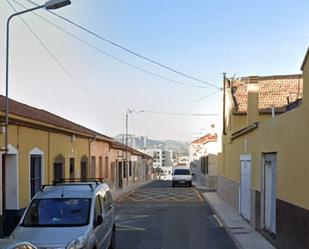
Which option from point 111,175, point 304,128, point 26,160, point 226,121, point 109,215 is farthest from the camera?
point 111,175

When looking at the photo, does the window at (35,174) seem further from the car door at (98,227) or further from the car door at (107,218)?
the car door at (98,227)

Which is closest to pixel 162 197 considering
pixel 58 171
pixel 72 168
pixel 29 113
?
pixel 72 168

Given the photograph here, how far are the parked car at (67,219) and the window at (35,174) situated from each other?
5193 millimetres

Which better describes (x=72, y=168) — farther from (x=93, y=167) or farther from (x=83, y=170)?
(x=93, y=167)

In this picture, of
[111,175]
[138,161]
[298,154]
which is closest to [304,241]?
[298,154]

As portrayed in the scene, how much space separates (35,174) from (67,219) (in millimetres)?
7405

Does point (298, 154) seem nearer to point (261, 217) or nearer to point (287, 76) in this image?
point (261, 217)

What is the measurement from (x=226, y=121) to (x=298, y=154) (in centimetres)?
2050

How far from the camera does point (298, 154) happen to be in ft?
35.0

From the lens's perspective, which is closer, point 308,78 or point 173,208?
point 308,78

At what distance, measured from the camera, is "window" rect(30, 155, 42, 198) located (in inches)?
672

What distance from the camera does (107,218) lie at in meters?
12.2

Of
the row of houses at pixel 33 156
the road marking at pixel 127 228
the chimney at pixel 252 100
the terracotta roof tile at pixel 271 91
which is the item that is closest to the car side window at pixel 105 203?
the row of houses at pixel 33 156

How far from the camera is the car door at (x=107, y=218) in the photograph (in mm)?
11841
